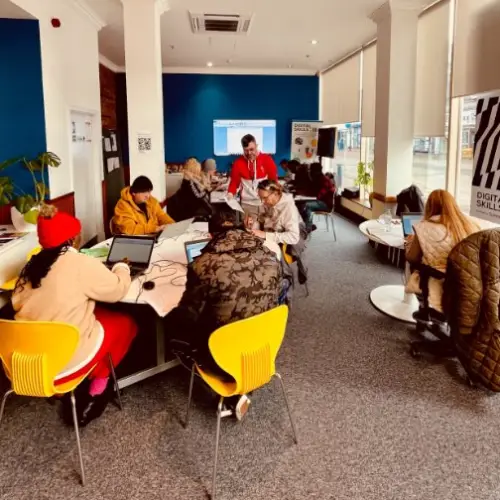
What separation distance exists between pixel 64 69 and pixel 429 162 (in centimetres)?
454

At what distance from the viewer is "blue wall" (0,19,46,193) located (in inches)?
180

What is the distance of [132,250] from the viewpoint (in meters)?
3.21

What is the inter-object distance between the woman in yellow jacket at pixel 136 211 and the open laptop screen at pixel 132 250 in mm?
850

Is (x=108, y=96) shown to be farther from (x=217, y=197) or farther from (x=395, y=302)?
(x=395, y=302)

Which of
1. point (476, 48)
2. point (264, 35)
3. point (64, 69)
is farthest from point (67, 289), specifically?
point (264, 35)

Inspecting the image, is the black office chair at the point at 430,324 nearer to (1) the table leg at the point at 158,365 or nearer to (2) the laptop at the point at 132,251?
(1) the table leg at the point at 158,365

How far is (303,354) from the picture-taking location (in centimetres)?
360

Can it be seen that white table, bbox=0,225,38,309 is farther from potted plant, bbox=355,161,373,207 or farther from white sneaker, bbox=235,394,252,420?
potted plant, bbox=355,161,373,207

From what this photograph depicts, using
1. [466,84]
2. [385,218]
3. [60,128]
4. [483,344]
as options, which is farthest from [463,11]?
[60,128]

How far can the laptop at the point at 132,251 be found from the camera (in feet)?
10.3

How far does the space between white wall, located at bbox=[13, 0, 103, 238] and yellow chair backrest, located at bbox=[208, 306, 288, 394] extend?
3.52 meters

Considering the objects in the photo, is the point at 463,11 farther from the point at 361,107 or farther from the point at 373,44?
the point at 361,107

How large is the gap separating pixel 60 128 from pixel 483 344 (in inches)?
174

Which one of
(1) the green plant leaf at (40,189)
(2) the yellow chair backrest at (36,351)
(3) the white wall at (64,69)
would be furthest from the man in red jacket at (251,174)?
(2) the yellow chair backrest at (36,351)
